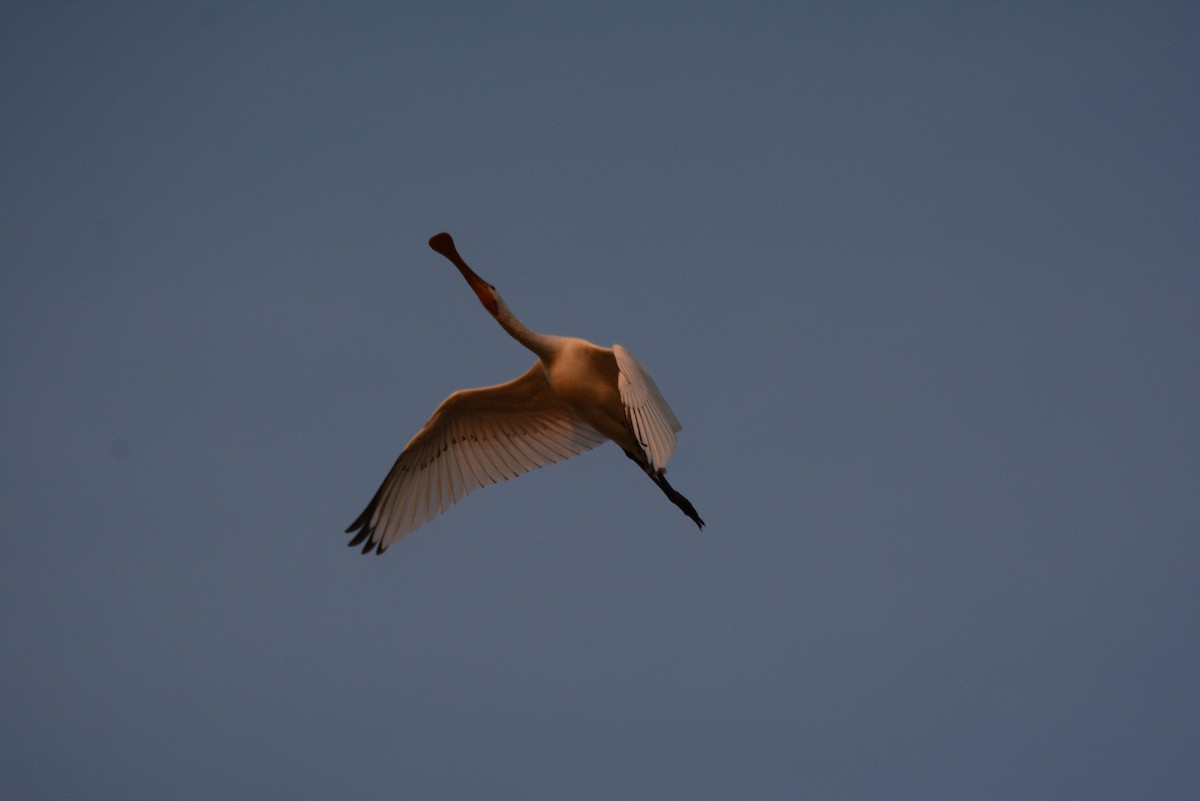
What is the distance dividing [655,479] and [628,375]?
227cm

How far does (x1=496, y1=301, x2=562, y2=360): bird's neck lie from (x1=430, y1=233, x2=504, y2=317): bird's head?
0.08 meters

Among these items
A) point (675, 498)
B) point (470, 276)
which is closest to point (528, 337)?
point (470, 276)

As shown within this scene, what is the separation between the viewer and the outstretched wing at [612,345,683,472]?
9.79 meters

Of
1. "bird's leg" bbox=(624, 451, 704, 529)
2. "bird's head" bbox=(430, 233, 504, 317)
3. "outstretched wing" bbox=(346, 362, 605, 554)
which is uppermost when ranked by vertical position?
"bird's head" bbox=(430, 233, 504, 317)

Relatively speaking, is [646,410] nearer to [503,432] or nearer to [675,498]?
[675,498]

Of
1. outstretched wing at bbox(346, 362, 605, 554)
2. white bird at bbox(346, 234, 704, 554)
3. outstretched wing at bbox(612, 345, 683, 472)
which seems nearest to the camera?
outstretched wing at bbox(612, 345, 683, 472)

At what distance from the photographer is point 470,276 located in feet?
40.5

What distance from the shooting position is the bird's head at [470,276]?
40.0 ft

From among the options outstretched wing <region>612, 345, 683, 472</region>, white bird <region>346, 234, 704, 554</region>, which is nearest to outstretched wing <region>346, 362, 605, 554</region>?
white bird <region>346, 234, 704, 554</region>

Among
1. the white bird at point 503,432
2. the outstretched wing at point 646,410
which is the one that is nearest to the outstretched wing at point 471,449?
the white bird at point 503,432

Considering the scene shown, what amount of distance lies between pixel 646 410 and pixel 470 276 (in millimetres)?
3020

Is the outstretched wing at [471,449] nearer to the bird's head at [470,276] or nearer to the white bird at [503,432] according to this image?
the white bird at [503,432]

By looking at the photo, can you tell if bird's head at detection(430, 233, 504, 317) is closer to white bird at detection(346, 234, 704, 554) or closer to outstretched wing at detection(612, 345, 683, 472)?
white bird at detection(346, 234, 704, 554)

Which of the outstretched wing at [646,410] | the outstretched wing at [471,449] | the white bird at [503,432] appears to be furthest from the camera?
the outstretched wing at [471,449]
